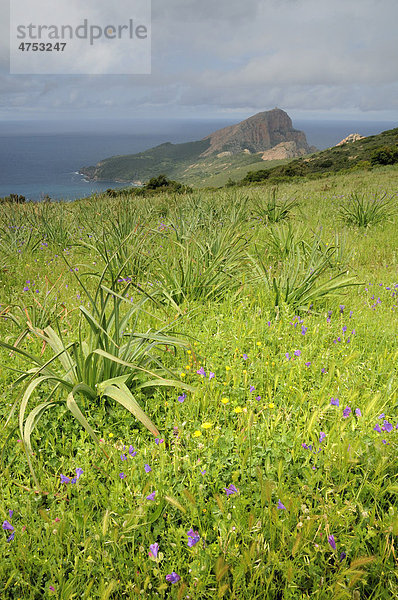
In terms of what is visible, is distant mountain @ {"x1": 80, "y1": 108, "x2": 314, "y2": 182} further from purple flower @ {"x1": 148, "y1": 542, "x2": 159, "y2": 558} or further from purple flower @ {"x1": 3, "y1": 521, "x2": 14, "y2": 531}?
purple flower @ {"x1": 148, "y1": 542, "x2": 159, "y2": 558}

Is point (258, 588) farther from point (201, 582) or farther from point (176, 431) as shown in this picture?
point (176, 431)

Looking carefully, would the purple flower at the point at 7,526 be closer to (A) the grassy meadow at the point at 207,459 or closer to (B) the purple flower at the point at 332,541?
(A) the grassy meadow at the point at 207,459

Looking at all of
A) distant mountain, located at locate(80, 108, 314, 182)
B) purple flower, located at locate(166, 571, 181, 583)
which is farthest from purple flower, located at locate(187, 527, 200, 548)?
distant mountain, located at locate(80, 108, 314, 182)

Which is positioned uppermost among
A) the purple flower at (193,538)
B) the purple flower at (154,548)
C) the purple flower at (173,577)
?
the purple flower at (193,538)

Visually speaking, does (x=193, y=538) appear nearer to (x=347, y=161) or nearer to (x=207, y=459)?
(x=207, y=459)

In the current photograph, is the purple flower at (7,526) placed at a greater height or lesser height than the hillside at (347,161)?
lesser

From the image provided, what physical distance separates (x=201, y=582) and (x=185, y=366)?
1312 mm

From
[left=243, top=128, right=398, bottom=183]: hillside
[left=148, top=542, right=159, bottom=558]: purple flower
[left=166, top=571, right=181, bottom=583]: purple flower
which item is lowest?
[left=166, top=571, right=181, bottom=583]: purple flower

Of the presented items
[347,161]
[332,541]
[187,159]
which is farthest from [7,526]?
[187,159]

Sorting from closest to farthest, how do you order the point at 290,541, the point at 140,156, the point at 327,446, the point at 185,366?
the point at 290,541 < the point at 327,446 < the point at 185,366 < the point at 140,156

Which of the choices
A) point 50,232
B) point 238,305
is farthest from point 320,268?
point 50,232

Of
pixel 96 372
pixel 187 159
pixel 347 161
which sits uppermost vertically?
pixel 187 159

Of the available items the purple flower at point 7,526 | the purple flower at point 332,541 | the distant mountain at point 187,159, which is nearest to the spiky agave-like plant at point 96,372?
the purple flower at point 7,526

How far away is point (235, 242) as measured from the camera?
16.2 feet
